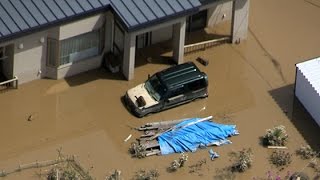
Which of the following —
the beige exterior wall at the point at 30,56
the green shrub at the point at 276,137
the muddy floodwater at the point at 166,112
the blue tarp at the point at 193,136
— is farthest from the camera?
the beige exterior wall at the point at 30,56

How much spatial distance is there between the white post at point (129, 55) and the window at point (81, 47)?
4.61ft

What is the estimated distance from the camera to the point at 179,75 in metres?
39.5

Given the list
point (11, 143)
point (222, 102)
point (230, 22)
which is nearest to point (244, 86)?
point (222, 102)

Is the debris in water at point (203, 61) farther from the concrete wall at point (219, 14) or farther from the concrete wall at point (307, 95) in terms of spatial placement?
the concrete wall at point (307, 95)

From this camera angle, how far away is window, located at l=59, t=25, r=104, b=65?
132 feet

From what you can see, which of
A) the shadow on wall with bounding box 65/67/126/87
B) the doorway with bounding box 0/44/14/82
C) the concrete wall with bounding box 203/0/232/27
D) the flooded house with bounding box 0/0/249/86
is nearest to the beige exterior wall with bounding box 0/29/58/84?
the flooded house with bounding box 0/0/249/86

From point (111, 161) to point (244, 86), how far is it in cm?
801

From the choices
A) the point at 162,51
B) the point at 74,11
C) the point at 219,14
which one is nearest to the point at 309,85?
the point at 219,14

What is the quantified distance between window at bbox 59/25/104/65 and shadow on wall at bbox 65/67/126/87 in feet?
2.48

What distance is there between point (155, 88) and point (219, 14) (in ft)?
23.3

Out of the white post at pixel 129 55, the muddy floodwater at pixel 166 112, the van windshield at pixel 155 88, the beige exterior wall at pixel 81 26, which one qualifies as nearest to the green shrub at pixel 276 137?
the muddy floodwater at pixel 166 112

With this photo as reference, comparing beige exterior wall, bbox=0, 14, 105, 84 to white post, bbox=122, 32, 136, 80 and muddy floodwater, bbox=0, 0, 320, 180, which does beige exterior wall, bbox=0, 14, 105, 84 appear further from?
white post, bbox=122, 32, 136, 80

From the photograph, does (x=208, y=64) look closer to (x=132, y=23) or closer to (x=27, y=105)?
(x=132, y=23)

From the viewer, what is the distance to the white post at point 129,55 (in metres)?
39.7
